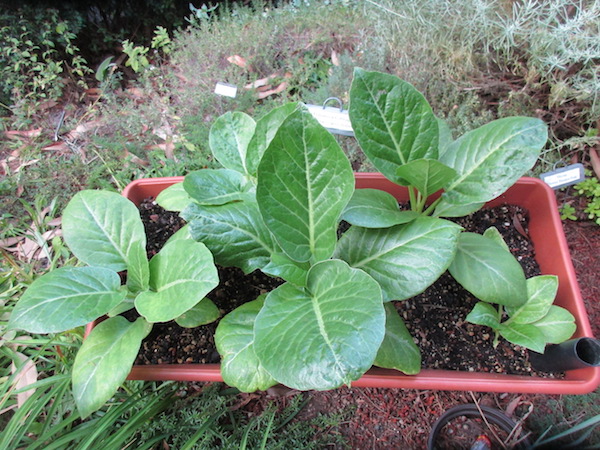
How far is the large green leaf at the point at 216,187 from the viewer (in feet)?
2.95

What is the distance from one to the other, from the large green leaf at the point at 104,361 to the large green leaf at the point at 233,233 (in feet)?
0.86

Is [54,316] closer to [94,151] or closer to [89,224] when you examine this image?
[89,224]

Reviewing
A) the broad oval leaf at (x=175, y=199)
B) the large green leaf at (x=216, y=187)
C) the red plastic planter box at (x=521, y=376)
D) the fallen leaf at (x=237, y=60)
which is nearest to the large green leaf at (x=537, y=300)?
the red plastic planter box at (x=521, y=376)

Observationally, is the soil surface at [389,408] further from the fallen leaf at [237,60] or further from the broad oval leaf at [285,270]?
the fallen leaf at [237,60]

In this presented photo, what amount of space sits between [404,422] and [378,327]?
816 mm

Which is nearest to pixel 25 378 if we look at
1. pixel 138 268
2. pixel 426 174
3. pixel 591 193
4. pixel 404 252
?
pixel 138 268

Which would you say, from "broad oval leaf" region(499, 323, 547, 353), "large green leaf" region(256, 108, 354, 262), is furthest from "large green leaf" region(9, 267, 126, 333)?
"broad oval leaf" region(499, 323, 547, 353)

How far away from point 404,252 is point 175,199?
61cm

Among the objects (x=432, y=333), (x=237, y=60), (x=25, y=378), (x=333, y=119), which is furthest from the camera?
(x=237, y=60)

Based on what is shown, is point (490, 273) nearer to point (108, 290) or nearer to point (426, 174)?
point (426, 174)

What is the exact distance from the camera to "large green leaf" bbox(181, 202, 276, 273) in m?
0.85

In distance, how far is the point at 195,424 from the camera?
1198 millimetres

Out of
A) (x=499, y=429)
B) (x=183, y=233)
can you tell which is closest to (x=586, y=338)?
(x=499, y=429)

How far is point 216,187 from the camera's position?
0.95 m
